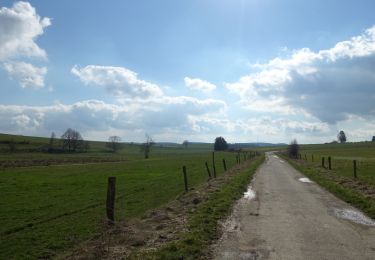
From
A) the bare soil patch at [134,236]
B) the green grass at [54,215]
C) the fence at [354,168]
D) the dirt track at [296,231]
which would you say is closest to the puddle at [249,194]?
the dirt track at [296,231]

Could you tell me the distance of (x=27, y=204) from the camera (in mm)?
21312

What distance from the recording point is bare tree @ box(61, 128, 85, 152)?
166 meters

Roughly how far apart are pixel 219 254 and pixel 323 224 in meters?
4.99

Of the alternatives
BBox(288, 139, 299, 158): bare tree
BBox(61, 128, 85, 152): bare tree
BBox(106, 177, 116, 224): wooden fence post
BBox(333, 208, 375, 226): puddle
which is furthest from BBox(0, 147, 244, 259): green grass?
BBox(61, 128, 85, 152): bare tree

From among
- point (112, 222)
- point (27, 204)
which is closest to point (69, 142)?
point (27, 204)

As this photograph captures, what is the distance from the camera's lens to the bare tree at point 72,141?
545ft

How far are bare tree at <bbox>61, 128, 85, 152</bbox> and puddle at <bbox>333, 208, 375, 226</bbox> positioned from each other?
516 ft

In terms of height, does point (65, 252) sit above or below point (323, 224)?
below

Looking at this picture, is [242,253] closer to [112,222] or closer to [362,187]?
[112,222]

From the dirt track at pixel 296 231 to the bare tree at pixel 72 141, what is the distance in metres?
156

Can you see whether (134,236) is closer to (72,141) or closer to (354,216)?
(354,216)

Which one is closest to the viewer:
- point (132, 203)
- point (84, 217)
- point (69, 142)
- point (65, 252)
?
point (65, 252)

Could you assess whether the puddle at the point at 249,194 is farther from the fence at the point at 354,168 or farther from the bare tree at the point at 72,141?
the bare tree at the point at 72,141

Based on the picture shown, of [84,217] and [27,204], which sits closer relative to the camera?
[84,217]
